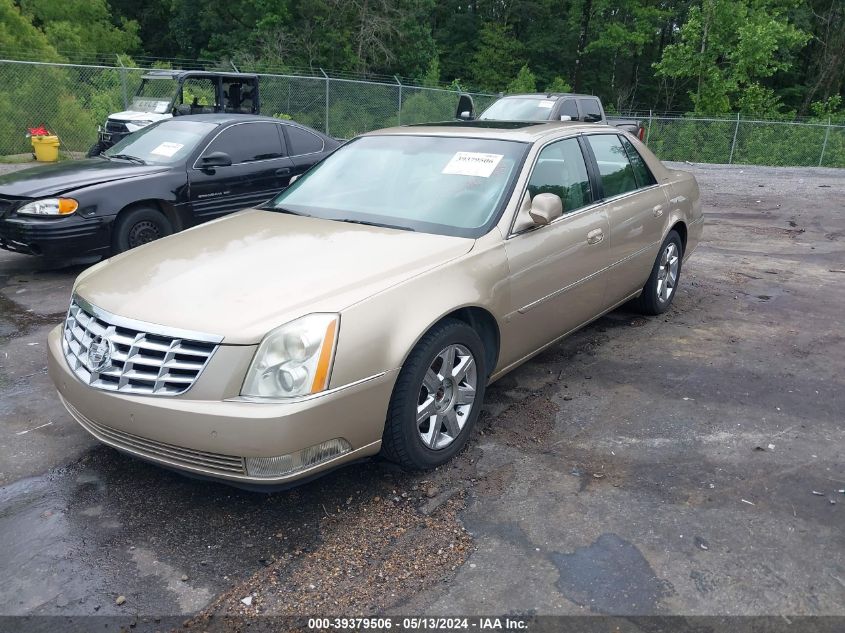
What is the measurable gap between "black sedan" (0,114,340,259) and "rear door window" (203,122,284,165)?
12 millimetres

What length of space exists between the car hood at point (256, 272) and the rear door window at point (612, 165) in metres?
1.78

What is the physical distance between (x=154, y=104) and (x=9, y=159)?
340 centimetres

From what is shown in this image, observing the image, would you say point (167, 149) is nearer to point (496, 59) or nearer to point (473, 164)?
point (473, 164)

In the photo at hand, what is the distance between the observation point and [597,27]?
40812mm

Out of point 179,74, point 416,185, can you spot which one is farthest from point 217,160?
point 179,74

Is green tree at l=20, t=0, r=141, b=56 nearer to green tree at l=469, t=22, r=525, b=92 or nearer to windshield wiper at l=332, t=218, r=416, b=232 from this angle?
green tree at l=469, t=22, r=525, b=92

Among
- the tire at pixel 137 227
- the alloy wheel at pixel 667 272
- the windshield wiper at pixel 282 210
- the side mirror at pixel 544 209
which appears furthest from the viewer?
the tire at pixel 137 227

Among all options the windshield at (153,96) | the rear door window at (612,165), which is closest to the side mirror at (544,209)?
the rear door window at (612,165)

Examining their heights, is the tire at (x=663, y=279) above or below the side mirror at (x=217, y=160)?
below

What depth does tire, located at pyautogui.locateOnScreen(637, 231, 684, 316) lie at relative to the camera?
5.89 metres

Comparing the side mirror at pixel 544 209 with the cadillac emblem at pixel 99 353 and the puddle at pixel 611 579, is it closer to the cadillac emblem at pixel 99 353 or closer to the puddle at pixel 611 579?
the puddle at pixel 611 579

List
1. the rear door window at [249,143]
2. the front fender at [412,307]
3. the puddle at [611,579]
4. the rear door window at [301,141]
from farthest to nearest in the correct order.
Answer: the rear door window at [301,141] < the rear door window at [249,143] < the front fender at [412,307] < the puddle at [611,579]

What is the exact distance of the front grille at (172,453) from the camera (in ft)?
9.51

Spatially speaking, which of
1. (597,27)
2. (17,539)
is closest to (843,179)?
(17,539)
